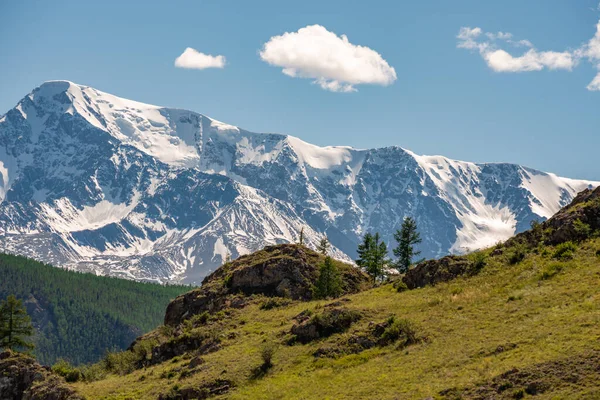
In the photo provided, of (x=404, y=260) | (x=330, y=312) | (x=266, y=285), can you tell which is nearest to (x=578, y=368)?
(x=330, y=312)

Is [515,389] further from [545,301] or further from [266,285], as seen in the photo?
[266,285]

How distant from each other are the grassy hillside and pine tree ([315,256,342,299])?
256 inches

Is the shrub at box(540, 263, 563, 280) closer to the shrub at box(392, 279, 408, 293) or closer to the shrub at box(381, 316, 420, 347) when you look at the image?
the shrub at box(381, 316, 420, 347)

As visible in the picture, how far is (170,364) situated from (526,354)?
39.5m

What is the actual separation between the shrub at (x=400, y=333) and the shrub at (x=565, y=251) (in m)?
17.0

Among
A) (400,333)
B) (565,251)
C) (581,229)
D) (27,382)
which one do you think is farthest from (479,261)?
(27,382)

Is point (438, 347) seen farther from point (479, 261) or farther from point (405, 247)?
point (405, 247)

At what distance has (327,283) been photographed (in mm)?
82812

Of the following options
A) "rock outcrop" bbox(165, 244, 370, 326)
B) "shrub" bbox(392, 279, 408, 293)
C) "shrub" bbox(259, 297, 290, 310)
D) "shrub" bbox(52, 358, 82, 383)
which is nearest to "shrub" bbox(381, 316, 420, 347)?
"shrub" bbox(392, 279, 408, 293)

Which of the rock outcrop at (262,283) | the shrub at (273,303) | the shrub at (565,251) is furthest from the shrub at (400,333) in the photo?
the rock outcrop at (262,283)

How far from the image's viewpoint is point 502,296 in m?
58.0

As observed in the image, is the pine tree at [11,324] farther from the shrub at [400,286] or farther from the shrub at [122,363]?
the shrub at [400,286]

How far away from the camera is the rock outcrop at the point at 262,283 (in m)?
84.6

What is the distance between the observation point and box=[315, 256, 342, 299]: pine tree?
8238 cm
